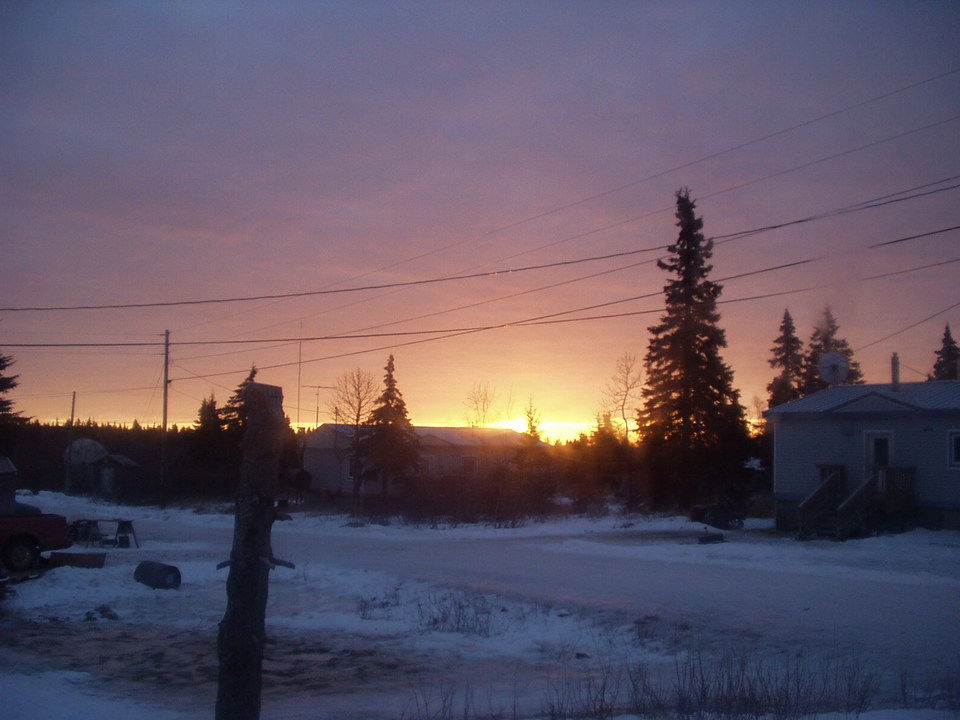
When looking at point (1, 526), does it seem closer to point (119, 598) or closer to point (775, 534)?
point (119, 598)

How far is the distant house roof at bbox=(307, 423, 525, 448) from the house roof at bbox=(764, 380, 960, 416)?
25.6 metres

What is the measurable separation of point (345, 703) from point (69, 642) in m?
6.02

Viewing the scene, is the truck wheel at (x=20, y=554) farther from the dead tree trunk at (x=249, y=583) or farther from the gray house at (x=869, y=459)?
the gray house at (x=869, y=459)

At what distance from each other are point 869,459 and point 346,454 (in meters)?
33.3

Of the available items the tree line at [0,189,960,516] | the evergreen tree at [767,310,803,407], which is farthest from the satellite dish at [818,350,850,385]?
the evergreen tree at [767,310,803,407]

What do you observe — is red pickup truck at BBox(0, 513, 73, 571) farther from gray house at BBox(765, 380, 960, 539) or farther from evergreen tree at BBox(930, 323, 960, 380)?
evergreen tree at BBox(930, 323, 960, 380)

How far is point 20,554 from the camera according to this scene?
22812 mm

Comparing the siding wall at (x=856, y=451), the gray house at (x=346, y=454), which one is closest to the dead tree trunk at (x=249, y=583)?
the siding wall at (x=856, y=451)

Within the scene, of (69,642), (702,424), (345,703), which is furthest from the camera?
(702,424)

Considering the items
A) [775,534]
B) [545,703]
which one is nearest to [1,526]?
[545,703]

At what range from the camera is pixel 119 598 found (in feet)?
60.2

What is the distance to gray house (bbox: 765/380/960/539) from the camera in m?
30.2

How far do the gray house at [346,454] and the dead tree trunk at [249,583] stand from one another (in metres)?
50.6

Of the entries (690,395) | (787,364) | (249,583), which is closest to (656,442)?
(690,395)
